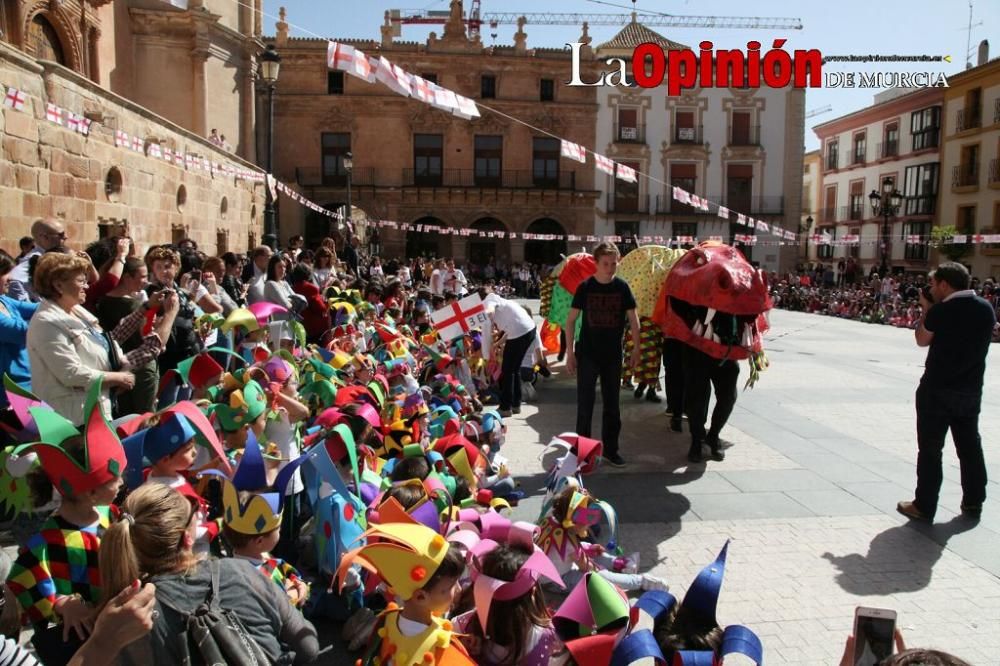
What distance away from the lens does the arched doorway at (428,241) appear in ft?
111

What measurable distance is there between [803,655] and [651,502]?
187 cm

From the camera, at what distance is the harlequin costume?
2334 millimetres

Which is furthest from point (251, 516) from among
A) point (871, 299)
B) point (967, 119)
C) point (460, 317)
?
point (967, 119)

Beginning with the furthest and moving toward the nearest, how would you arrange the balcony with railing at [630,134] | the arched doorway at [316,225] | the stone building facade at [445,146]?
the balcony with railing at [630,134], the arched doorway at [316,225], the stone building facade at [445,146]

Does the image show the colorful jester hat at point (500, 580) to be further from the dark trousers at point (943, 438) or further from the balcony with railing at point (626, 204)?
the balcony with railing at point (626, 204)

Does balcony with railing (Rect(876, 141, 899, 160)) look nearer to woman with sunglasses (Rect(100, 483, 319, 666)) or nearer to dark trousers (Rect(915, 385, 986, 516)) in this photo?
dark trousers (Rect(915, 385, 986, 516))

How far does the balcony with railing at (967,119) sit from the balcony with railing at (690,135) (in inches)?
415

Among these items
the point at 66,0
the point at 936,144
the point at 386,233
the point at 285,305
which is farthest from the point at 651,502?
the point at 936,144

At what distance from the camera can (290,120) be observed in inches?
1278

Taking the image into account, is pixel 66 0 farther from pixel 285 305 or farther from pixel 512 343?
pixel 512 343

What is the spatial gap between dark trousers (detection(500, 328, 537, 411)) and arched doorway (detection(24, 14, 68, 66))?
11459mm

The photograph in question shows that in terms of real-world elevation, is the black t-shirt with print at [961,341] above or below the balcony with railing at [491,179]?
below

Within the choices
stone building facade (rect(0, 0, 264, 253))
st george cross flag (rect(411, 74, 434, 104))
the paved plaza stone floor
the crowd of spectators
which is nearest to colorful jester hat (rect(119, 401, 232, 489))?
the paved plaza stone floor

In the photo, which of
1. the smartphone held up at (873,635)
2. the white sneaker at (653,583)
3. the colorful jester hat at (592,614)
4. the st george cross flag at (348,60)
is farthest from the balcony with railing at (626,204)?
the smartphone held up at (873,635)
